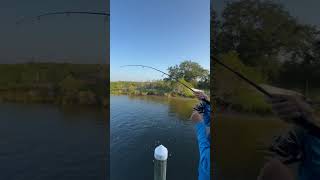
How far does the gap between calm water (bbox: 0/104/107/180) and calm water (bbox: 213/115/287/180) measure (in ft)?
2.14

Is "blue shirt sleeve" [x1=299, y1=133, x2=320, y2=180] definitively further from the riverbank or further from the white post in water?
the riverbank

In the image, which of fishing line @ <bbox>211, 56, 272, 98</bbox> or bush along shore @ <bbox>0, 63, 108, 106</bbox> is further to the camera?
bush along shore @ <bbox>0, 63, 108, 106</bbox>

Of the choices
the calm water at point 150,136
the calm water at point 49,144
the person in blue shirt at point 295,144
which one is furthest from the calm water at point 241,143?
the calm water at point 150,136

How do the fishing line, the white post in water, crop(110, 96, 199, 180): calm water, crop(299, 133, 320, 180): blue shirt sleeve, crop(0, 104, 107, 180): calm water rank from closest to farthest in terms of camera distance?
crop(299, 133, 320, 180): blue shirt sleeve, the fishing line, crop(0, 104, 107, 180): calm water, the white post in water, crop(110, 96, 199, 180): calm water

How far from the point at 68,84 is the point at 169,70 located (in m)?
2.83

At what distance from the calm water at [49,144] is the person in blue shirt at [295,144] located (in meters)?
0.93

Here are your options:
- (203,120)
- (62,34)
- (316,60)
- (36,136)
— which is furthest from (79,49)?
(316,60)

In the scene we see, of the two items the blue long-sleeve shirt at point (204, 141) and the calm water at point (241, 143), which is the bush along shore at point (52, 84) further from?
the blue long-sleeve shirt at point (204, 141)

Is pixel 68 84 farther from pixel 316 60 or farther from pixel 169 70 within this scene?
pixel 169 70

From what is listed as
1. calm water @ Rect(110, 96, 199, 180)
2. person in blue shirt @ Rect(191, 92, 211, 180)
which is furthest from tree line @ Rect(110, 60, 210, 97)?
person in blue shirt @ Rect(191, 92, 211, 180)

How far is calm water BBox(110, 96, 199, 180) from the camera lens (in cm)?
473

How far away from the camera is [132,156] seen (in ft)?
16.3

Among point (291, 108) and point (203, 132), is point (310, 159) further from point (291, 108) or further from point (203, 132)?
point (203, 132)

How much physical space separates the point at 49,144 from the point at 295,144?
135 centimetres
